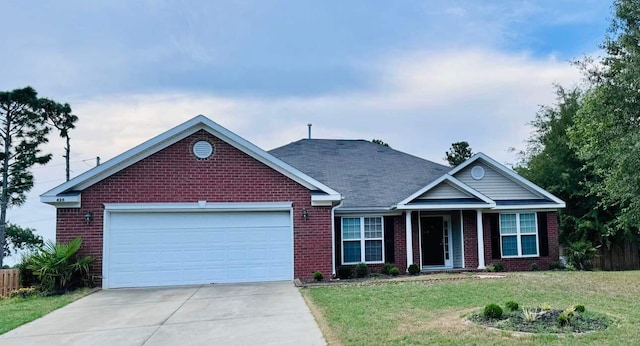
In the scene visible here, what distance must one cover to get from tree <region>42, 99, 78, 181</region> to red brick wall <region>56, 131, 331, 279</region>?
1719 centimetres

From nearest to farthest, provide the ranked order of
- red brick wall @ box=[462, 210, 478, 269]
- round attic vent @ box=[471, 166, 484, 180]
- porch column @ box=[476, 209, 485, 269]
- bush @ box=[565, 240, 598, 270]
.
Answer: porch column @ box=[476, 209, 485, 269]
red brick wall @ box=[462, 210, 478, 269]
bush @ box=[565, 240, 598, 270]
round attic vent @ box=[471, 166, 484, 180]

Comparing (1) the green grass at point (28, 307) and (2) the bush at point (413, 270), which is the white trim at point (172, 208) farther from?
(2) the bush at point (413, 270)

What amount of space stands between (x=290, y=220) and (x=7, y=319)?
23.4 feet

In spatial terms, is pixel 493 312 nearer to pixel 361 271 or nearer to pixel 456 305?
pixel 456 305

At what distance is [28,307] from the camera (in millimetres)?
10133

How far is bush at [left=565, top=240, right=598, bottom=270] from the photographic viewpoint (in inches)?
704

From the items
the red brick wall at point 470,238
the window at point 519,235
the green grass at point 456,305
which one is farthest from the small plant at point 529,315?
the window at point 519,235

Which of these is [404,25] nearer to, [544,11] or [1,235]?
[544,11]

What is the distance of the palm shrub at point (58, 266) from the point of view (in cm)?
1193

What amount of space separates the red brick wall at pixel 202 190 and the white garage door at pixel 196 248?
378mm

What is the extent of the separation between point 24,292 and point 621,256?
73.8ft

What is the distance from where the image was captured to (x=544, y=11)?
14.1m

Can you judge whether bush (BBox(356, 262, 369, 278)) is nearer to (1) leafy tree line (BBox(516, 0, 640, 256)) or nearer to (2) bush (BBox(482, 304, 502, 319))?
(1) leafy tree line (BBox(516, 0, 640, 256))

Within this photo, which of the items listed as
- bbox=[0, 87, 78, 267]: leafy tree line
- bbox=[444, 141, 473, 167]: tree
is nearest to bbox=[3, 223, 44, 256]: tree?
bbox=[0, 87, 78, 267]: leafy tree line
